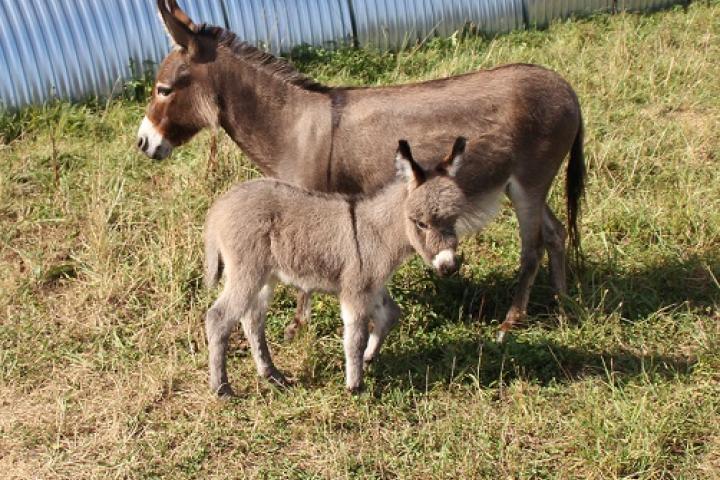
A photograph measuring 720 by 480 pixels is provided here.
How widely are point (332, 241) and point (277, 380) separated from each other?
0.92 metres

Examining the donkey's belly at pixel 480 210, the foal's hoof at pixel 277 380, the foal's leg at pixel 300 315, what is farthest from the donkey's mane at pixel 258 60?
the foal's hoof at pixel 277 380

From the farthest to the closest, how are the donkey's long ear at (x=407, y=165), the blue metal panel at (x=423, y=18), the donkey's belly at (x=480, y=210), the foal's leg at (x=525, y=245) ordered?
the blue metal panel at (x=423, y=18) → the foal's leg at (x=525, y=245) → the donkey's belly at (x=480, y=210) → the donkey's long ear at (x=407, y=165)

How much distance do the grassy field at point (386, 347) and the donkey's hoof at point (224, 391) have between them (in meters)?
0.08

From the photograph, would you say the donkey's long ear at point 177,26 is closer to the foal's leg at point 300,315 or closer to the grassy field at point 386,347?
the grassy field at point 386,347

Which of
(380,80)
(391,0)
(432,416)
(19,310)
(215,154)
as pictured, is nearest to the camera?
(432,416)

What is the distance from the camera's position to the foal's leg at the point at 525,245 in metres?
6.27

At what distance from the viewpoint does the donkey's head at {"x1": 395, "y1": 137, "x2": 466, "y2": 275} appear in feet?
17.3

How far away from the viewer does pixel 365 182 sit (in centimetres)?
615

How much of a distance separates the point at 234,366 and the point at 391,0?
5771 mm

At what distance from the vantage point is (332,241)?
5.50 m

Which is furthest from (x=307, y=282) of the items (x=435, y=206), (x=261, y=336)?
(x=435, y=206)

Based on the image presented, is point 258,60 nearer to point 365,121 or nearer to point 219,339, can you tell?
point 365,121

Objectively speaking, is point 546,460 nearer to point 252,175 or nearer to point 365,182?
point 365,182

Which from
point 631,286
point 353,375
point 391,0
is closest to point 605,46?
point 391,0
